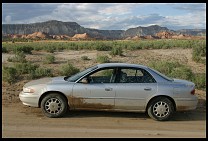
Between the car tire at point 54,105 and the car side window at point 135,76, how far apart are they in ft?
5.17

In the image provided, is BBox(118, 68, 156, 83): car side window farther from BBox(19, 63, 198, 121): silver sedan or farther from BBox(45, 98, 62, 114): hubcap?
BBox(45, 98, 62, 114): hubcap

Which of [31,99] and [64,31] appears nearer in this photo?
[31,99]

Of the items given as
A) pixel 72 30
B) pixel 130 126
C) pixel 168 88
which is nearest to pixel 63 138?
pixel 130 126

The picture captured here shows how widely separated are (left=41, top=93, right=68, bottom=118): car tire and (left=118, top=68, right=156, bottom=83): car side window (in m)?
1.57

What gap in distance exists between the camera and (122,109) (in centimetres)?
891

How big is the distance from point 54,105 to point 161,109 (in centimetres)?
269

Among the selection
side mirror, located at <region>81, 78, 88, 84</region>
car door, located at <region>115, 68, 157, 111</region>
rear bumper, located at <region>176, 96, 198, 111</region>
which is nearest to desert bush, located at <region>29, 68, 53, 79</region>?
side mirror, located at <region>81, 78, 88, 84</region>

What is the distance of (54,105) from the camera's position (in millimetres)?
8789

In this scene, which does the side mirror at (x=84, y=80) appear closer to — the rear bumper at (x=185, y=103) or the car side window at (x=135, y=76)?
the car side window at (x=135, y=76)

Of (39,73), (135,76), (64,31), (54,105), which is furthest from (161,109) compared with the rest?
(64,31)

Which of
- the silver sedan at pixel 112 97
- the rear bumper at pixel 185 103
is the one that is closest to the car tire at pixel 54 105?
the silver sedan at pixel 112 97

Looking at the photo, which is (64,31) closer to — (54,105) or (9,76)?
(9,76)

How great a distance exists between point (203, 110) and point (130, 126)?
3070 millimetres

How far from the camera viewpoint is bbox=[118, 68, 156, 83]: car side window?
904cm
